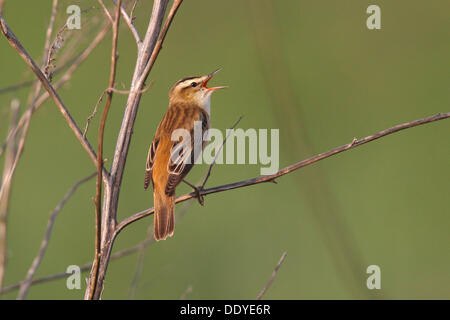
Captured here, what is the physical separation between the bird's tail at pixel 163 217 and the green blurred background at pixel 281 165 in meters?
1.07

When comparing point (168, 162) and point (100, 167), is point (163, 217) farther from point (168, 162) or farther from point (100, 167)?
point (100, 167)

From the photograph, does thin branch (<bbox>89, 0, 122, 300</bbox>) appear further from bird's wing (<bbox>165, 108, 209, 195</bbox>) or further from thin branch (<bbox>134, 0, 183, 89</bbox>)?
bird's wing (<bbox>165, 108, 209, 195</bbox>)

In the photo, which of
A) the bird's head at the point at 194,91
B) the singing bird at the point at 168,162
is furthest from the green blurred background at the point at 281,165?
the singing bird at the point at 168,162

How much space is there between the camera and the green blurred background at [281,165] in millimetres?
5391

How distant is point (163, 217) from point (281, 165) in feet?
10.2

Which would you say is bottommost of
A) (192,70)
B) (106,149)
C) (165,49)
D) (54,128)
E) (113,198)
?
(113,198)

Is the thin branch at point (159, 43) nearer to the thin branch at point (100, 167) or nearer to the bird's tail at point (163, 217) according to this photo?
the thin branch at point (100, 167)

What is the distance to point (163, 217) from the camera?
11.6 ft

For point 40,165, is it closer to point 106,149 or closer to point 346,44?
point 106,149

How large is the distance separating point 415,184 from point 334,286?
1529 mm

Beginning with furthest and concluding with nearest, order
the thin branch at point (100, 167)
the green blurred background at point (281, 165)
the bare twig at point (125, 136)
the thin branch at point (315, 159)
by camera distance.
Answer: the green blurred background at point (281, 165), the thin branch at point (315, 159), the bare twig at point (125, 136), the thin branch at point (100, 167)

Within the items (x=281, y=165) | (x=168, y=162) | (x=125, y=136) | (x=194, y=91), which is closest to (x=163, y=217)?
(x=168, y=162)
